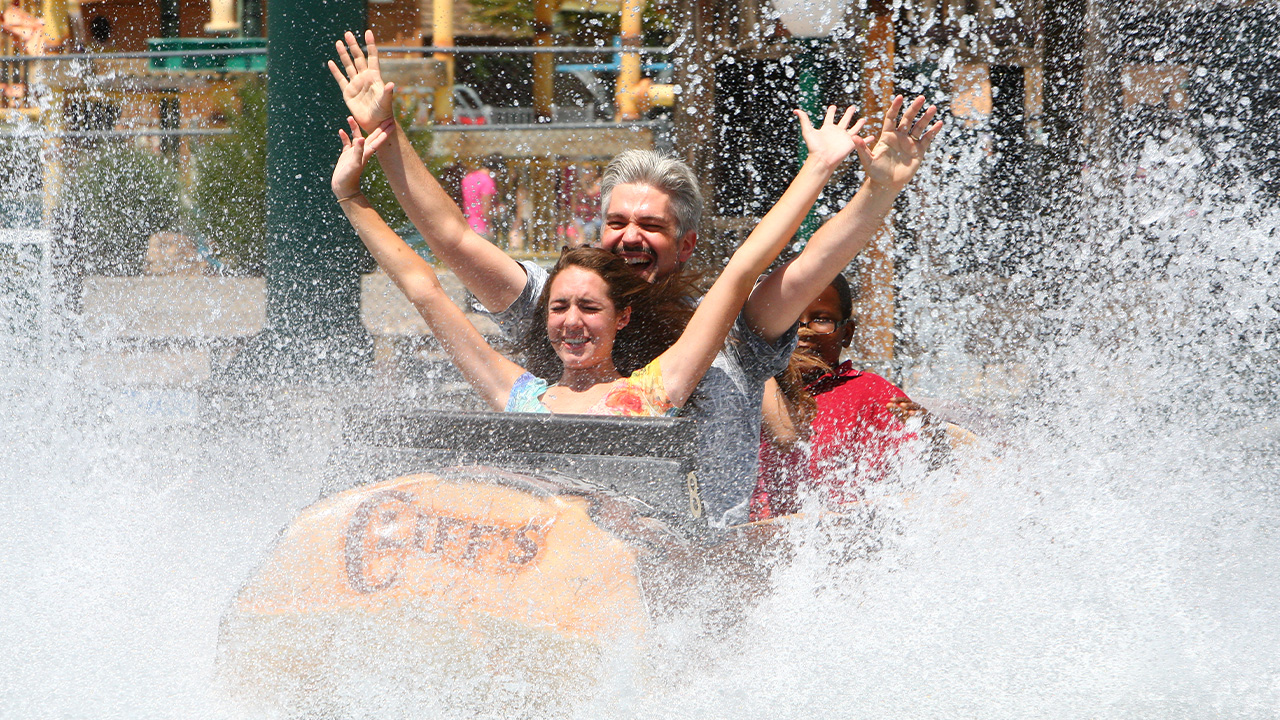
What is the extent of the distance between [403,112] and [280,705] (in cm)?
541

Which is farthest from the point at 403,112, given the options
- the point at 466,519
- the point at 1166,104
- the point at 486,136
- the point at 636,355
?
the point at 466,519

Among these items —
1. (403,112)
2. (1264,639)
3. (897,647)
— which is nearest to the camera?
(897,647)

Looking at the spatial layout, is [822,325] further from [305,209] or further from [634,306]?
[305,209]

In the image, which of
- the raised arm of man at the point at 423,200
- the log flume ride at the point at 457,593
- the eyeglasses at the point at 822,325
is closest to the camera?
the log flume ride at the point at 457,593

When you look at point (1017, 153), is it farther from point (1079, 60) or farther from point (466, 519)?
point (466, 519)

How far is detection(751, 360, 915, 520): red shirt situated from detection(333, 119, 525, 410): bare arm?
0.75 metres

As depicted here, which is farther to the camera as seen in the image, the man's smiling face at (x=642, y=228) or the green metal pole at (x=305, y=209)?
the green metal pole at (x=305, y=209)

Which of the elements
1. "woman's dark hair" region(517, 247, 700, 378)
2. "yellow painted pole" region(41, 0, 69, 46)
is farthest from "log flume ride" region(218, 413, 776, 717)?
"yellow painted pole" region(41, 0, 69, 46)

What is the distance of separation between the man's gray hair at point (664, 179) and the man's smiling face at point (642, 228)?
2 centimetres

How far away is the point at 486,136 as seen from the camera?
8.09 metres

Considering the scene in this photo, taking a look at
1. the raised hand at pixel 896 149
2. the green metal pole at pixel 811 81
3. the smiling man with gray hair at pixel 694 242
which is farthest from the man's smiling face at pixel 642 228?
the green metal pole at pixel 811 81

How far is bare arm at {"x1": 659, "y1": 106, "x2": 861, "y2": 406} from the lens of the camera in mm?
2406

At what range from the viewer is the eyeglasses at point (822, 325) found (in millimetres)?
3314

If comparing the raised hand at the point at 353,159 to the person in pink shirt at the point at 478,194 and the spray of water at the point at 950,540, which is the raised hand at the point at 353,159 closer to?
the spray of water at the point at 950,540
